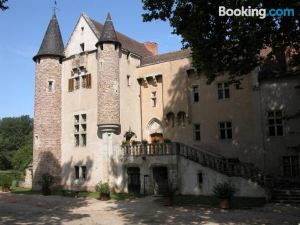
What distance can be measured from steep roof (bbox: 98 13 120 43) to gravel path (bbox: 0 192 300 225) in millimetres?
13030

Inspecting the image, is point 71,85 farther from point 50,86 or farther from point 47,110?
point 47,110

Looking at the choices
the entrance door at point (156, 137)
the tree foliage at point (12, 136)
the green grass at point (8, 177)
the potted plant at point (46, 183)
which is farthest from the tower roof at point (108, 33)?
the tree foliage at point (12, 136)

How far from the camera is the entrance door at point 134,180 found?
27859 millimetres

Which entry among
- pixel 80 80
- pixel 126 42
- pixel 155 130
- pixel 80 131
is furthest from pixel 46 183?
pixel 126 42

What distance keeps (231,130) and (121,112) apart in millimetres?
8534

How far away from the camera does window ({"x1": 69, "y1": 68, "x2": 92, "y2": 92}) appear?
100ft

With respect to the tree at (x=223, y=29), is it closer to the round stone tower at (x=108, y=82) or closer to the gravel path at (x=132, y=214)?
the gravel path at (x=132, y=214)

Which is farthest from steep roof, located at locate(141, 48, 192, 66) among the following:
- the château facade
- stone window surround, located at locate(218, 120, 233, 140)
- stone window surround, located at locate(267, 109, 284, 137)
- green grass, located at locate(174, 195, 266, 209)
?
green grass, located at locate(174, 195, 266, 209)

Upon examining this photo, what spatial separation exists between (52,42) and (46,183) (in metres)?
12.2

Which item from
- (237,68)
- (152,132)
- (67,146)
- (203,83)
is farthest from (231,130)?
(67,146)

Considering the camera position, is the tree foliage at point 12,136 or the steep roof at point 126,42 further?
the tree foliage at point 12,136

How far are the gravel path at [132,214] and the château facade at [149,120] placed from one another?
4016 mm

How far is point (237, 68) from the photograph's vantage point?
16.8 metres

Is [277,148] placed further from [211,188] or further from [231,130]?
[211,188]
